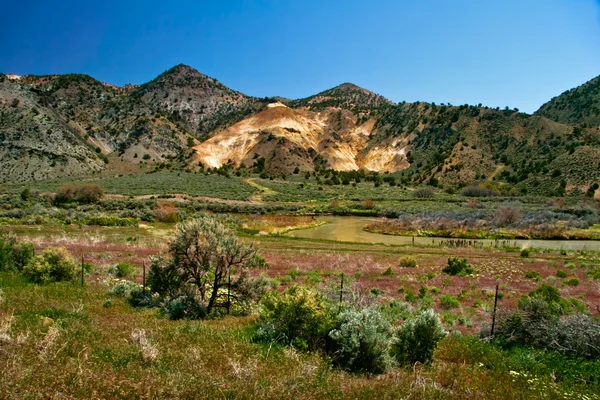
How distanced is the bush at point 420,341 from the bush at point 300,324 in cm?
159

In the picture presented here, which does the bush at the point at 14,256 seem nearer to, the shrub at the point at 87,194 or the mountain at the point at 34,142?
the shrub at the point at 87,194

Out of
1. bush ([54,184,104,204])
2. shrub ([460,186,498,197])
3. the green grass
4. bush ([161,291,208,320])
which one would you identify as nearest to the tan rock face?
the green grass

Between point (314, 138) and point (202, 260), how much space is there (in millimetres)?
125437

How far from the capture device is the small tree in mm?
11133

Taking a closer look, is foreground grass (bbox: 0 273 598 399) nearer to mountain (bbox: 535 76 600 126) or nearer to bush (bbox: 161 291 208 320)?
bush (bbox: 161 291 208 320)

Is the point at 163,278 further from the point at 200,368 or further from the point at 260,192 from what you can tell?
the point at 260,192

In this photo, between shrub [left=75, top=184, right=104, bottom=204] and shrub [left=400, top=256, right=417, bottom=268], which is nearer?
shrub [left=400, top=256, right=417, bottom=268]

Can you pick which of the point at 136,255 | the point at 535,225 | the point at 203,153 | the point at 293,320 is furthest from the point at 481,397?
the point at 203,153

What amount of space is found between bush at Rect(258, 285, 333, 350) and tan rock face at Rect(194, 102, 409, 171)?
108 m

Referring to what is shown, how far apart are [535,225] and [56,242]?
46.5 meters

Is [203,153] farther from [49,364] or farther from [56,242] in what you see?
[49,364]

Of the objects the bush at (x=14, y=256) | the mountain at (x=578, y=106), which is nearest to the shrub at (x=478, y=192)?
the mountain at (x=578, y=106)

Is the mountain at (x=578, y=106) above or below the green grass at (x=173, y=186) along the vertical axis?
above

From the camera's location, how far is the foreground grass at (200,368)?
16.4 feet
